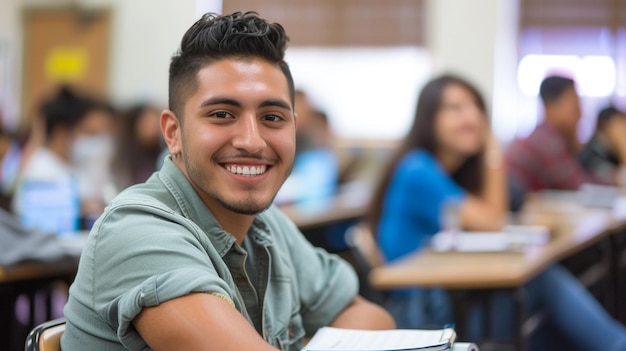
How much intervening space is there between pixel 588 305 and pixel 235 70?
278 centimetres

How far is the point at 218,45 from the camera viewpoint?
55.8 inches

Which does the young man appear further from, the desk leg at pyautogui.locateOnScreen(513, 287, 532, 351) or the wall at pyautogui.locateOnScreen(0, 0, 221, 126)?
the wall at pyautogui.locateOnScreen(0, 0, 221, 126)

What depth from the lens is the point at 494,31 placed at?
28.9 ft

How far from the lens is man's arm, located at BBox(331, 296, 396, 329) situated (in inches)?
69.4

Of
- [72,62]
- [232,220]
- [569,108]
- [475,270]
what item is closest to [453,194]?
[475,270]

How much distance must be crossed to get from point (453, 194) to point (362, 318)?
1934 millimetres

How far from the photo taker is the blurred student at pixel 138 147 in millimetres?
5594

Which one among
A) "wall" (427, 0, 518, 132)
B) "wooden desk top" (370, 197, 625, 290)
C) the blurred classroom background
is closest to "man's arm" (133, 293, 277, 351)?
"wooden desk top" (370, 197, 625, 290)

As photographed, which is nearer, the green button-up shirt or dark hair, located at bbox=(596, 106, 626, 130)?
the green button-up shirt

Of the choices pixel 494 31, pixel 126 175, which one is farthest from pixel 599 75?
pixel 126 175

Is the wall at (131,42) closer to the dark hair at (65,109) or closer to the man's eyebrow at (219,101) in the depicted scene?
the dark hair at (65,109)

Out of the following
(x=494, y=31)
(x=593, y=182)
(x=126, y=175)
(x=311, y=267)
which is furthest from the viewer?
(x=494, y=31)

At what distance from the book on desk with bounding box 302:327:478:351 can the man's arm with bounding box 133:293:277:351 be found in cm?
17

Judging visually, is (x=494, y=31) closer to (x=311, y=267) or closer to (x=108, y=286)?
(x=311, y=267)
